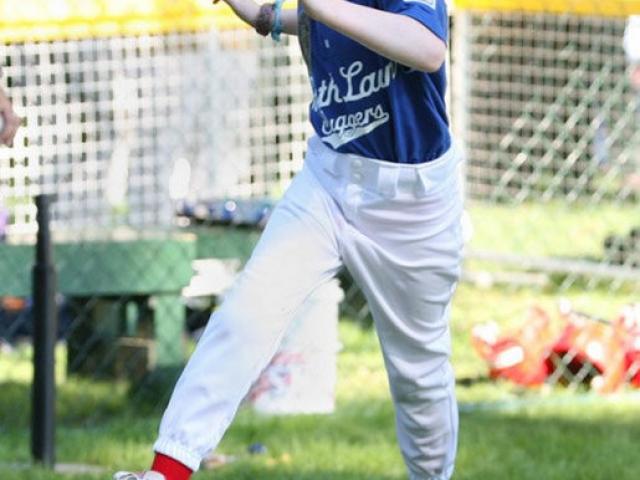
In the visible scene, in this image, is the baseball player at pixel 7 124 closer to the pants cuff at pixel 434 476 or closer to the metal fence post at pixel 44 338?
the metal fence post at pixel 44 338

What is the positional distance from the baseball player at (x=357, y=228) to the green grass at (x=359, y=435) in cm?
101

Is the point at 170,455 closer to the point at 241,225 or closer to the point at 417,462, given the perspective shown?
the point at 417,462

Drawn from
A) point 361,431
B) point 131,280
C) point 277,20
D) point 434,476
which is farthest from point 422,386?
point 131,280

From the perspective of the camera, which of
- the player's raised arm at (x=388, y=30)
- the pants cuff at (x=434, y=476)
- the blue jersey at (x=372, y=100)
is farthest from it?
the pants cuff at (x=434, y=476)

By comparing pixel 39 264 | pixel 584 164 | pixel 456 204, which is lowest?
pixel 584 164

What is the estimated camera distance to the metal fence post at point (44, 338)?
15.1 ft

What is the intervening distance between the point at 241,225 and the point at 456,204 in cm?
254

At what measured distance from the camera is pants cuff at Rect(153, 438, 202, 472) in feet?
11.1

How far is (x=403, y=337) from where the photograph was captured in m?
3.76

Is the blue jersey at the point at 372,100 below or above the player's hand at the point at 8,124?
above

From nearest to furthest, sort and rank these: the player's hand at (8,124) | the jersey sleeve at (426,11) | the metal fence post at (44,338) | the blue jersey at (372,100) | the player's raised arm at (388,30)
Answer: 1. the player's raised arm at (388,30)
2. the jersey sleeve at (426,11)
3. the blue jersey at (372,100)
4. the player's hand at (8,124)
5. the metal fence post at (44,338)

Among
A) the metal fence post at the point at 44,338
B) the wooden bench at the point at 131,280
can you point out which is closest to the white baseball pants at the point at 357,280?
the metal fence post at the point at 44,338

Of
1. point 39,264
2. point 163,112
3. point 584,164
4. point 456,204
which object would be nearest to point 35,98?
point 163,112

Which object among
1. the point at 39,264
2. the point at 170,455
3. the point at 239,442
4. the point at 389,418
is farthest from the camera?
the point at 389,418
